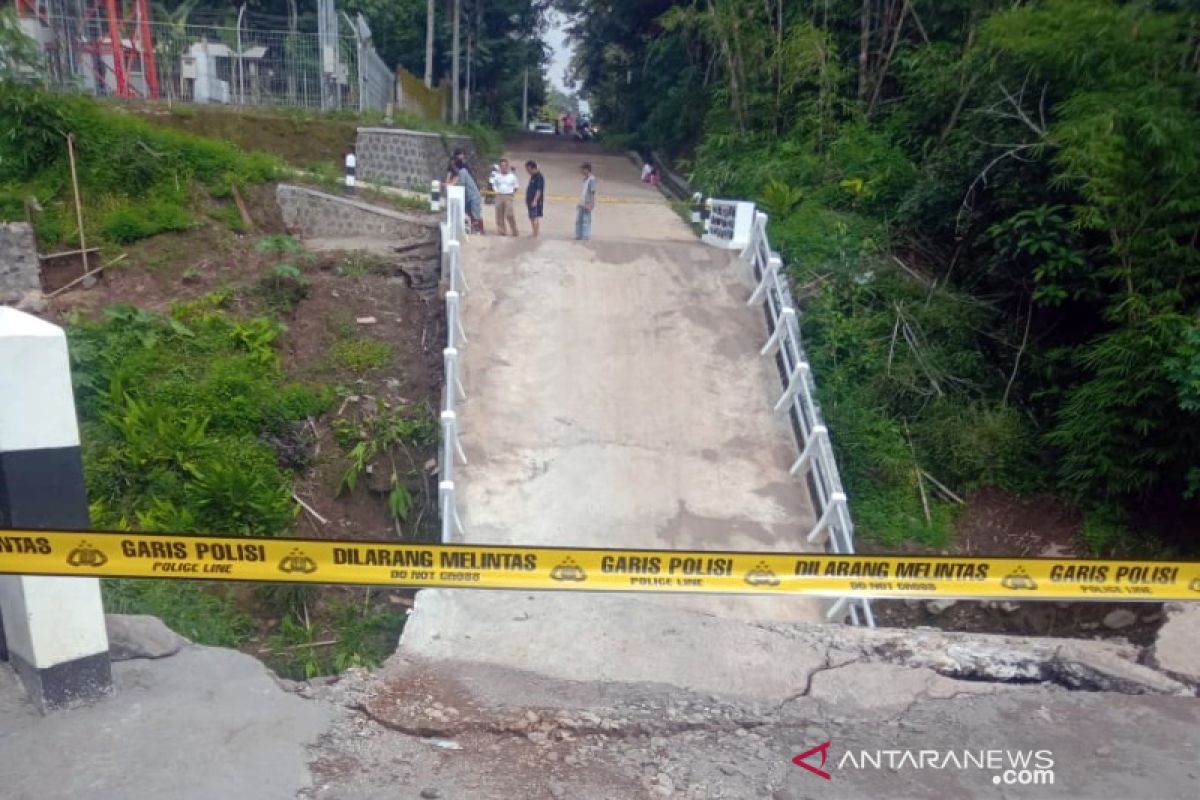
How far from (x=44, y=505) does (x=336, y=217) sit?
12.3 meters

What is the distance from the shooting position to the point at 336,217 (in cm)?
1494

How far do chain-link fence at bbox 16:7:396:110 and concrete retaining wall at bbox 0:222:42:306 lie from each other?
6869 mm

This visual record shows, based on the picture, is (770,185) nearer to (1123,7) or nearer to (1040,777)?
(1123,7)

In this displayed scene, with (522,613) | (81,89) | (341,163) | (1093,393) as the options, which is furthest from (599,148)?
(522,613)

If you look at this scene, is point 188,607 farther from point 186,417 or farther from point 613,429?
point 613,429

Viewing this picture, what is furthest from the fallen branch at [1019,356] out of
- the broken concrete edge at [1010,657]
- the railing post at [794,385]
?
the broken concrete edge at [1010,657]

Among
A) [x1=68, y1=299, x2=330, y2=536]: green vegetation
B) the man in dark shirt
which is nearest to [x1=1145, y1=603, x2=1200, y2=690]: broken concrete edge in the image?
[x1=68, y1=299, x2=330, y2=536]: green vegetation

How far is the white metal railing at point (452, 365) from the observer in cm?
726

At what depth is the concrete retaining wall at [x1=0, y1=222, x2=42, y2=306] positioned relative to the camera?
11891 mm

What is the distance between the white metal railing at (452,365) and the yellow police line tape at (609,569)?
3.33m

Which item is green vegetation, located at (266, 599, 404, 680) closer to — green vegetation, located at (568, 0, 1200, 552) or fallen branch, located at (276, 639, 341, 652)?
fallen branch, located at (276, 639, 341, 652)

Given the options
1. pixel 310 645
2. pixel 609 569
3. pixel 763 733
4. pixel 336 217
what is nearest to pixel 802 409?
pixel 310 645

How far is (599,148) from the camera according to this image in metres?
33.8

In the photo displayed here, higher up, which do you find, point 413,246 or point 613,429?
point 413,246
